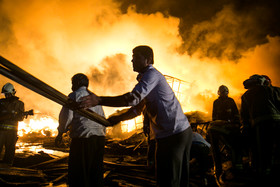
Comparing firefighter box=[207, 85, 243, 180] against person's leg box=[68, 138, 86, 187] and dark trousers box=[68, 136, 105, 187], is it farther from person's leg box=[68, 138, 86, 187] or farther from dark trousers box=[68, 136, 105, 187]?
person's leg box=[68, 138, 86, 187]

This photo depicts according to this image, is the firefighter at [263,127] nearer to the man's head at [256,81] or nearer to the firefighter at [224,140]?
the man's head at [256,81]

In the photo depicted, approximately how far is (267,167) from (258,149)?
0.90ft

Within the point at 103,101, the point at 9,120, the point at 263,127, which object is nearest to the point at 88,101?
the point at 103,101

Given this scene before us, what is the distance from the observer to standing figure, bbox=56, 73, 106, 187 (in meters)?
2.66

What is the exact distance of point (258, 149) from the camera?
2508 mm

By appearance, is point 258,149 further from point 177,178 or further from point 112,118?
point 112,118

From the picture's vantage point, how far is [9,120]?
16.2 feet

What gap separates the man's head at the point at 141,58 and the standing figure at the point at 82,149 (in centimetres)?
146

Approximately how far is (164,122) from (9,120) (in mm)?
5677

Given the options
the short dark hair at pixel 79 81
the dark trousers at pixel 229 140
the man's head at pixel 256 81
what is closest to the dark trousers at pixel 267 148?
the dark trousers at pixel 229 140

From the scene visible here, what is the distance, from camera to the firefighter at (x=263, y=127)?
2383 mm

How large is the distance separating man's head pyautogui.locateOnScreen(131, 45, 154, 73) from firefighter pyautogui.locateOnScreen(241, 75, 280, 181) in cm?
218

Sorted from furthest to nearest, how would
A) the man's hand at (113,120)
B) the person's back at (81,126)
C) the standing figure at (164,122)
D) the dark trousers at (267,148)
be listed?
the person's back at (81,126) < the dark trousers at (267,148) < the man's hand at (113,120) < the standing figure at (164,122)

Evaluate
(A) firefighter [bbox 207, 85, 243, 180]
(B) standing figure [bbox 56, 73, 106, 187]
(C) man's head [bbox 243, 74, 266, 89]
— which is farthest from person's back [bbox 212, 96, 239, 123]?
(B) standing figure [bbox 56, 73, 106, 187]
